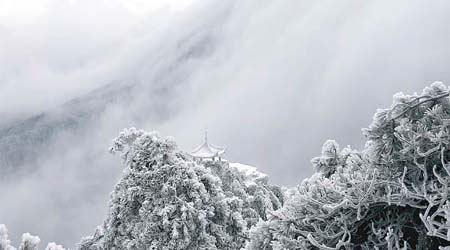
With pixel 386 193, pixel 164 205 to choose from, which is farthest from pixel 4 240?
pixel 164 205

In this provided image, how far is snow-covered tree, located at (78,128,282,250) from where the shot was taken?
7.00 m

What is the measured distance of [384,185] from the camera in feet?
9.88

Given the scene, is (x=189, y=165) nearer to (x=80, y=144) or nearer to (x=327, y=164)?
(x=327, y=164)

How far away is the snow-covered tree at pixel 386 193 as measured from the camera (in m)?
2.88

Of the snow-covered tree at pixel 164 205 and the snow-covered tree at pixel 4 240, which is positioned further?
the snow-covered tree at pixel 164 205

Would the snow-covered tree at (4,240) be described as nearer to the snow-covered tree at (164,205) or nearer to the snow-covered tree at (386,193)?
the snow-covered tree at (386,193)

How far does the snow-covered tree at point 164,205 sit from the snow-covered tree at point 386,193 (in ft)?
12.5

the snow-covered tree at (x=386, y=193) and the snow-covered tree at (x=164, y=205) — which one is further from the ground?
the snow-covered tree at (x=164, y=205)

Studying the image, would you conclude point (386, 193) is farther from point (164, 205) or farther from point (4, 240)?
point (164, 205)

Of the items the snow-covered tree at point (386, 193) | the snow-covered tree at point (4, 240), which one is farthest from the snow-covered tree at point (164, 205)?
the snow-covered tree at point (4, 240)

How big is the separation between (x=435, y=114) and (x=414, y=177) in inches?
15.1

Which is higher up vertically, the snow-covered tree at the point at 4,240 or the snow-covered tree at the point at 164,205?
the snow-covered tree at the point at 164,205

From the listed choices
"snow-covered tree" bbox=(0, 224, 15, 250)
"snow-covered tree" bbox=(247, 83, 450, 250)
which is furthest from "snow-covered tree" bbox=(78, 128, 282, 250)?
"snow-covered tree" bbox=(0, 224, 15, 250)

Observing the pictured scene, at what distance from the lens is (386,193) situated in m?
3.01
